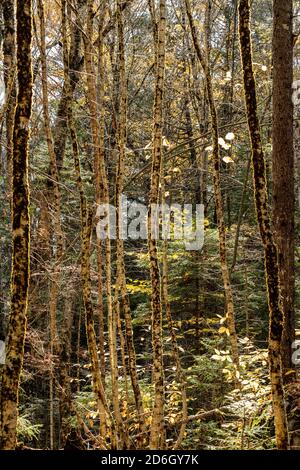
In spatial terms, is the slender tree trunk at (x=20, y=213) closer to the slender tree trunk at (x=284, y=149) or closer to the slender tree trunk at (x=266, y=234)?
the slender tree trunk at (x=266, y=234)

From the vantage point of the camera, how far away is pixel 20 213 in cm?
276

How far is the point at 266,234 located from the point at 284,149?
3.51 m

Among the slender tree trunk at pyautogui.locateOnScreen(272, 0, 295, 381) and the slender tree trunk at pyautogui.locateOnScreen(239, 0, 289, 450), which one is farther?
the slender tree trunk at pyautogui.locateOnScreen(272, 0, 295, 381)

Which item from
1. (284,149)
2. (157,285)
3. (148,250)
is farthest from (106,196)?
(284,149)

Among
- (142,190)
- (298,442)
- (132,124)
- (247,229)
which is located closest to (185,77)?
(132,124)

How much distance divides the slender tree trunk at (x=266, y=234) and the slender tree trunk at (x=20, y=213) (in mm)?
1495

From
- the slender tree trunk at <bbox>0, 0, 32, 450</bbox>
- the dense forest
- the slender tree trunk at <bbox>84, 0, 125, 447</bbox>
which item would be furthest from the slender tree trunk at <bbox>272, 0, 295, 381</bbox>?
the slender tree trunk at <bbox>0, 0, 32, 450</bbox>

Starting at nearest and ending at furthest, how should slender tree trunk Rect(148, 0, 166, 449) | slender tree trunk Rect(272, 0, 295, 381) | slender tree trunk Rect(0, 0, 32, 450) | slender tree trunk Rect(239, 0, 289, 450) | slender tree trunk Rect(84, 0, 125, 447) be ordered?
slender tree trunk Rect(0, 0, 32, 450)
slender tree trunk Rect(239, 0, 289, 450)
slender tree trunk Rect(148, 0, 166, 449)
slender tree trunk Rect(84, 0, 125, 447)
slender tree trunk Rect(272, 0, 295, 381)

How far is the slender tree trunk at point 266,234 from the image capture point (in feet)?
11.0

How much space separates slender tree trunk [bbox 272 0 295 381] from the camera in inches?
255

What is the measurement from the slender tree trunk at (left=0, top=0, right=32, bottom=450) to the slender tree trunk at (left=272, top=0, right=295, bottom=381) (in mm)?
4347

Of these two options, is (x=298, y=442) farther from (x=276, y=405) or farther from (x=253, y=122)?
(x=253, y=122)

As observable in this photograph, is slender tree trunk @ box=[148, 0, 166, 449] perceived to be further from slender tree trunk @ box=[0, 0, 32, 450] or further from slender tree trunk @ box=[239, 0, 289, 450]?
slender tree trunk @ box=[0, 0, 32, 450]

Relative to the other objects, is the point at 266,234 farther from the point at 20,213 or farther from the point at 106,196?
the point at 106,196
